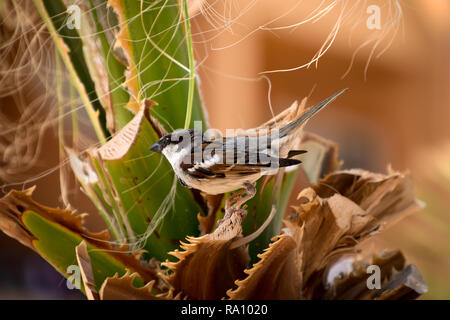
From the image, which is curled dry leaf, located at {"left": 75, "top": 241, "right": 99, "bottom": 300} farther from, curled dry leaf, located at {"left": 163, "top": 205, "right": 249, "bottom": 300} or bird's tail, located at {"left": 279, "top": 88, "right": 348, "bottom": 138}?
bird's tail, located at {"left": 279, "top": 88, "right": 348, "bottom": 138}

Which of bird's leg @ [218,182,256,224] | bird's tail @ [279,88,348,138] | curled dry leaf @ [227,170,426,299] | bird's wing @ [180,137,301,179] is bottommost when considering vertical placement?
curled dry leaf @ [227,170,426,299]

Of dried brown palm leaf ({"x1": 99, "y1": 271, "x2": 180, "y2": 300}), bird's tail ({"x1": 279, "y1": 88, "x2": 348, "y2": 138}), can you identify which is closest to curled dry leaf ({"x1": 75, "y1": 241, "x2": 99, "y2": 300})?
dried brown palm leaf ({"x1": 99, "y1": 271, "x2": 180, "y2": 300})

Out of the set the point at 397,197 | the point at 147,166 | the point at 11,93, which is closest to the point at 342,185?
the point at 397,197

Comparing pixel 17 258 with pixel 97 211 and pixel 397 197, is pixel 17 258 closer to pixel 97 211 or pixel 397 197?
pixel 97 211

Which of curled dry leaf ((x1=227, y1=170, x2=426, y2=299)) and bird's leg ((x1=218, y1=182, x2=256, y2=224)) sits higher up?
bird's leg ((x1=218, y1=182, x2=256, y2=224))

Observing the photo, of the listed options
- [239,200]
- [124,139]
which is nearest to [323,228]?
[239,200]

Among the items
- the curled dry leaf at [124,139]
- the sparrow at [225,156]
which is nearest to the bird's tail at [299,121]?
the sparrow at [225,156]
